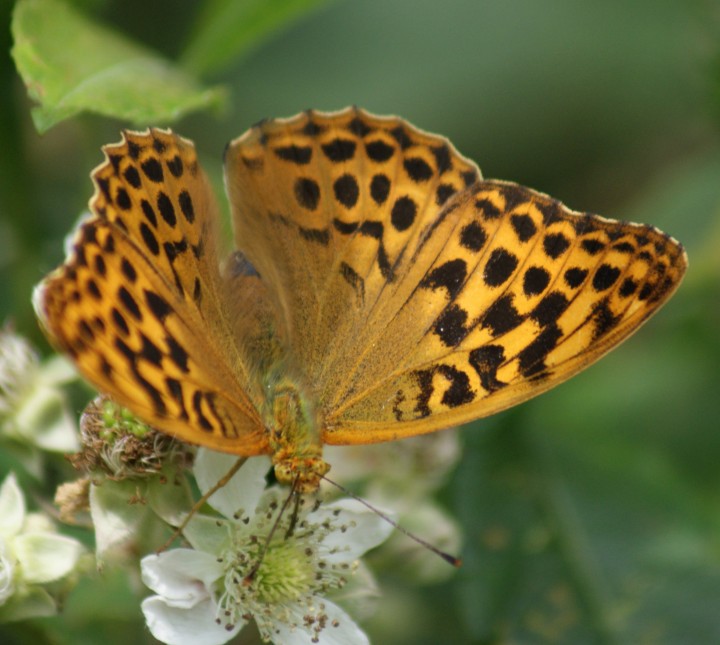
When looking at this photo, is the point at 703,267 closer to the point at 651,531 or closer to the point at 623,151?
the point at 651,531

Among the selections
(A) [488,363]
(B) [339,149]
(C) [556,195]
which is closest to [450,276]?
(A) [488,363]

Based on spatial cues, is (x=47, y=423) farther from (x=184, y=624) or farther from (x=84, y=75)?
(x=84, y=75)

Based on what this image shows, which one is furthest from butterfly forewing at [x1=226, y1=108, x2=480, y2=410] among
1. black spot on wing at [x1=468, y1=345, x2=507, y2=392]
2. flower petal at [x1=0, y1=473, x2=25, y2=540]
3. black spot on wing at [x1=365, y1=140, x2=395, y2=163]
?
flower petal at [x1=0, y1=473, x2=25, y2=540]

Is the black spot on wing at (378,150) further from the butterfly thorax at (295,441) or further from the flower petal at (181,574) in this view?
the flower petal at (181,574)

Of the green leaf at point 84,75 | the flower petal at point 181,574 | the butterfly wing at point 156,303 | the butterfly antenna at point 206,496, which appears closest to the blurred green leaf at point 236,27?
the green leaf at point 84,75

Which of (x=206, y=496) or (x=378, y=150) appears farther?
(x=378, y=150)
